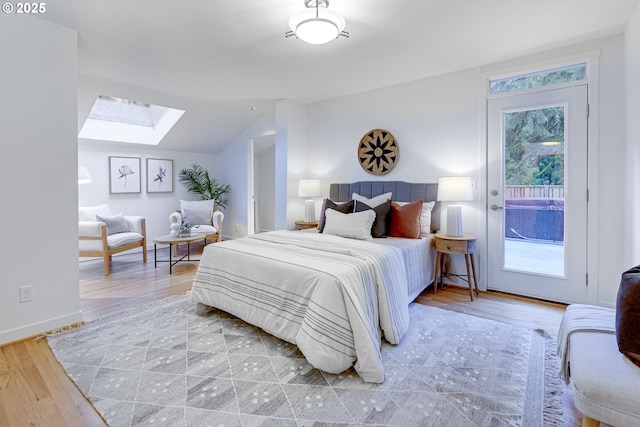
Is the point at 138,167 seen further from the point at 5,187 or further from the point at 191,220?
the point at 5,187

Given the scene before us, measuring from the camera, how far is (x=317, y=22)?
84.4 inches

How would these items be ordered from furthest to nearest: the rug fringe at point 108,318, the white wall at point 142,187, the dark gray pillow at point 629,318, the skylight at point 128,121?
the white wall at point 142,187 → the skylight at point 128,121 → the rug fringe at point 108,318 → the dark gray pillow at point 629,318

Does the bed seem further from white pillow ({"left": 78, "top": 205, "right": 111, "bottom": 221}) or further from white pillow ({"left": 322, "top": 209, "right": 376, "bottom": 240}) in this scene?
white pillow ({"left": 78, "top": 205, "right": 111, "bottom": 221})

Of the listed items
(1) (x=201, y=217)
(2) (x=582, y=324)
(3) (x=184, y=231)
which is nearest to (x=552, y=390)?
(2) (x=582, y=324)

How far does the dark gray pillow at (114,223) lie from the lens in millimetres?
4363

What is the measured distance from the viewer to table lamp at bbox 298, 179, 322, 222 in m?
4.56

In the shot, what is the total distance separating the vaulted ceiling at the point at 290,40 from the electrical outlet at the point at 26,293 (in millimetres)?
2032

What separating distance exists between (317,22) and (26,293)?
289 cm

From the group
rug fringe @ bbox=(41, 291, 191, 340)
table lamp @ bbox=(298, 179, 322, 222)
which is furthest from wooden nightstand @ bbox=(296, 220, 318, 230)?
rug fringe @ bbox=(41, 291, 191, 340)

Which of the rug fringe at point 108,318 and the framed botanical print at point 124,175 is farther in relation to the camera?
the framed botanical print at point 124,175

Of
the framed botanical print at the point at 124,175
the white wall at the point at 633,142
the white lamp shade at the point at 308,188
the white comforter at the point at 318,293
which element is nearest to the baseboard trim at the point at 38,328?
the white comforter at the point at 318,293

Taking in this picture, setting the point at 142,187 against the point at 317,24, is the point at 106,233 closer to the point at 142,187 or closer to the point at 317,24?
the point at 142,187

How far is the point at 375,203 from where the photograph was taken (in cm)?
374

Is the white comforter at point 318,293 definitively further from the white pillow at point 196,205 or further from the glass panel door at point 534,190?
the white pillow at point 196,205
